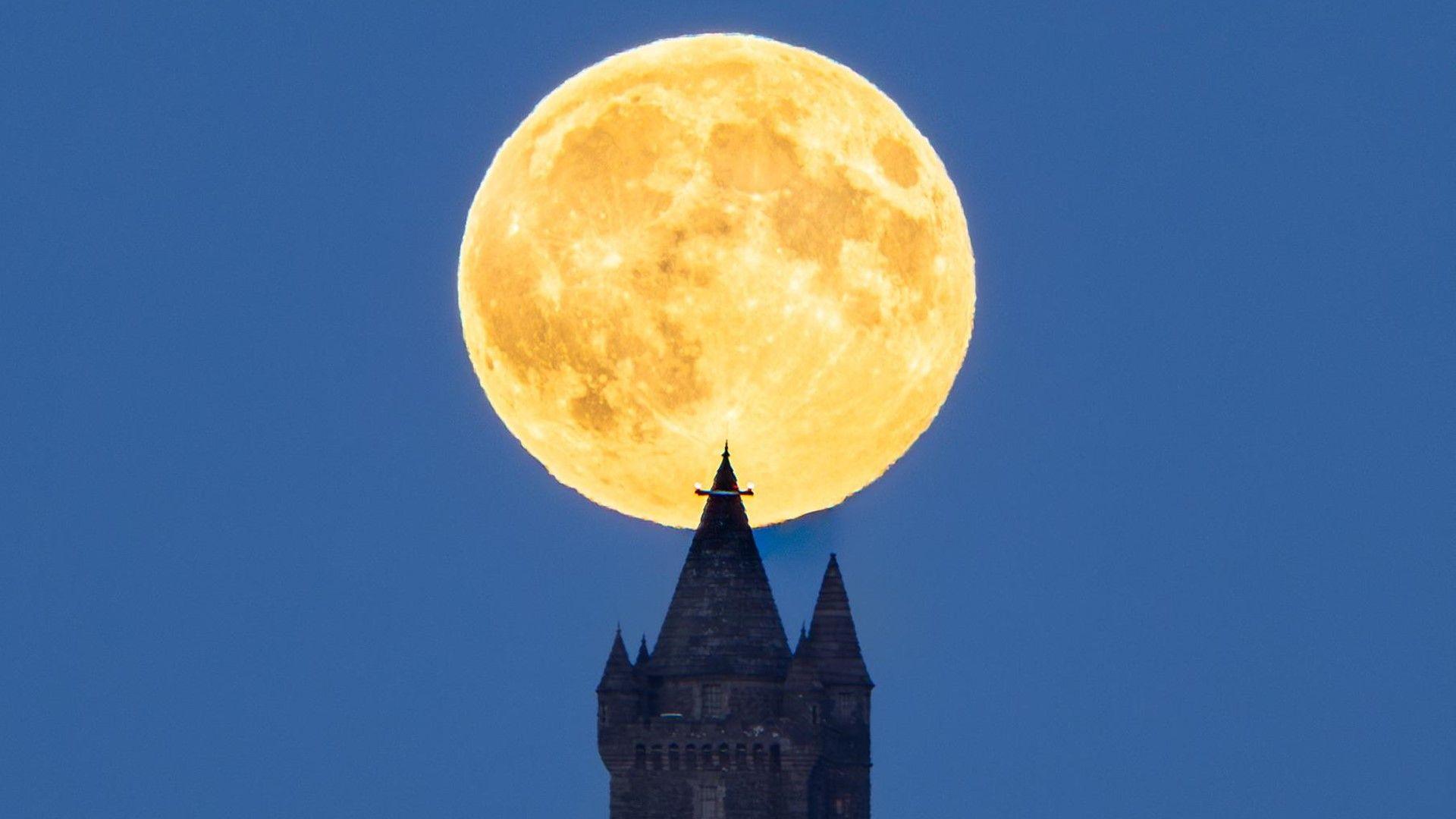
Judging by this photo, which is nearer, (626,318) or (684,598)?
(626,318)

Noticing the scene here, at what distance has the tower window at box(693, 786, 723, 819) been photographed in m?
120

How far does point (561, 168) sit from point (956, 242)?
11358mm

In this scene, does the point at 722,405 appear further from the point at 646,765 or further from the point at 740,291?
the point at 646,765

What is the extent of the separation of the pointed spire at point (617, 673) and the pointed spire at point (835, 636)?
6501 millimetres

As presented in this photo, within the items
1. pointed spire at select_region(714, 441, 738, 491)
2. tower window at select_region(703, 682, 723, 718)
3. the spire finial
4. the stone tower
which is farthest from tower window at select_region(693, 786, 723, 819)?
pointed spire at select_region(714, 441, 738, 491)

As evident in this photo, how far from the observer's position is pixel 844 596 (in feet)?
420

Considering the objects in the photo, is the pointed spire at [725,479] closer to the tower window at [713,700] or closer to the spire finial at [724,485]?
the spire finial at [724,485]

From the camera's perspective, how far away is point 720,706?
12162 cm

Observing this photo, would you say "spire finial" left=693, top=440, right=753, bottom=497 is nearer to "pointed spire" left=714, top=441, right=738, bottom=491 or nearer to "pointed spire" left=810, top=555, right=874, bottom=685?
"pointed spire" left=714, top=441, right=738, bottom=491

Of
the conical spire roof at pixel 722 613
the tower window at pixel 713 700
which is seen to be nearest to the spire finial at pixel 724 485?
the conical spire roof at pixel 722 613

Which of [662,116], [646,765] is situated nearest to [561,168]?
[662,116]

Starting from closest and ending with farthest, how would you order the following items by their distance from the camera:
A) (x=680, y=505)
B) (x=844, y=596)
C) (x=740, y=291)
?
(x=740, y=291) < (x=680, y=505) < (x=844, y=596)

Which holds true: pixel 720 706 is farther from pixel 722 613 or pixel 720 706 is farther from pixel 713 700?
pixel 722 613

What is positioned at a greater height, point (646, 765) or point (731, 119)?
point (731, 119)
